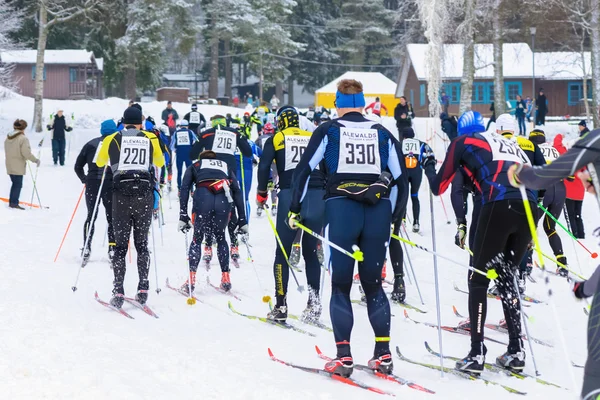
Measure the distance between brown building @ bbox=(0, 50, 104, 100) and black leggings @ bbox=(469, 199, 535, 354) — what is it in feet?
145

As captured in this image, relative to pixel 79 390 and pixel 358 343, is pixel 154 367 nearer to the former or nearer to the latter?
pixel 79 390

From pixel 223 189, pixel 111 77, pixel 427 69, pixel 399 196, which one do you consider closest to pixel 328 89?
pixel 111 77

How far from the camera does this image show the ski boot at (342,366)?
18.1ft

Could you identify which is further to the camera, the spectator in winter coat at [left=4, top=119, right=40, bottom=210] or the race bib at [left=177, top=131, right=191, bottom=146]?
the race bib at [left=177, top=131, right=191, bottom=146]

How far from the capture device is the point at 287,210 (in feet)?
24.6

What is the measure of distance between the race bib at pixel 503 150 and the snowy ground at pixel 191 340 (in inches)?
58.8

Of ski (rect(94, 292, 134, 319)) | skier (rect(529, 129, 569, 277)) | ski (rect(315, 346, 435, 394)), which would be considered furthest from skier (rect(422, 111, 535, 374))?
skier (rect(529, 129, 569, 277))

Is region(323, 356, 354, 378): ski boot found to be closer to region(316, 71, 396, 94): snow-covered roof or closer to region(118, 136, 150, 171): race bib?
region(118, 136, 150, 171): race bib

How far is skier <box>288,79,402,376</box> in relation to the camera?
18.1 feet

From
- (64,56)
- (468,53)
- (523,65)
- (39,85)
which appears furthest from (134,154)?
(64,56)

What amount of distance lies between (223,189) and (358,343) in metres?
2.86

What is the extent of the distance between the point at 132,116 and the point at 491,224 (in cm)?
374

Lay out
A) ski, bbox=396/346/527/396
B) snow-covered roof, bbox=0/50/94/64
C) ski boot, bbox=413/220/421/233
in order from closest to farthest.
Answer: ski, bbox=396/346/527/396 < ski boot, bbox=413/220/421/233 < snow-covered roof, bbox=0/50/94/64

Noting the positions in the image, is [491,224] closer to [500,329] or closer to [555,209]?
Result: [500,329]
